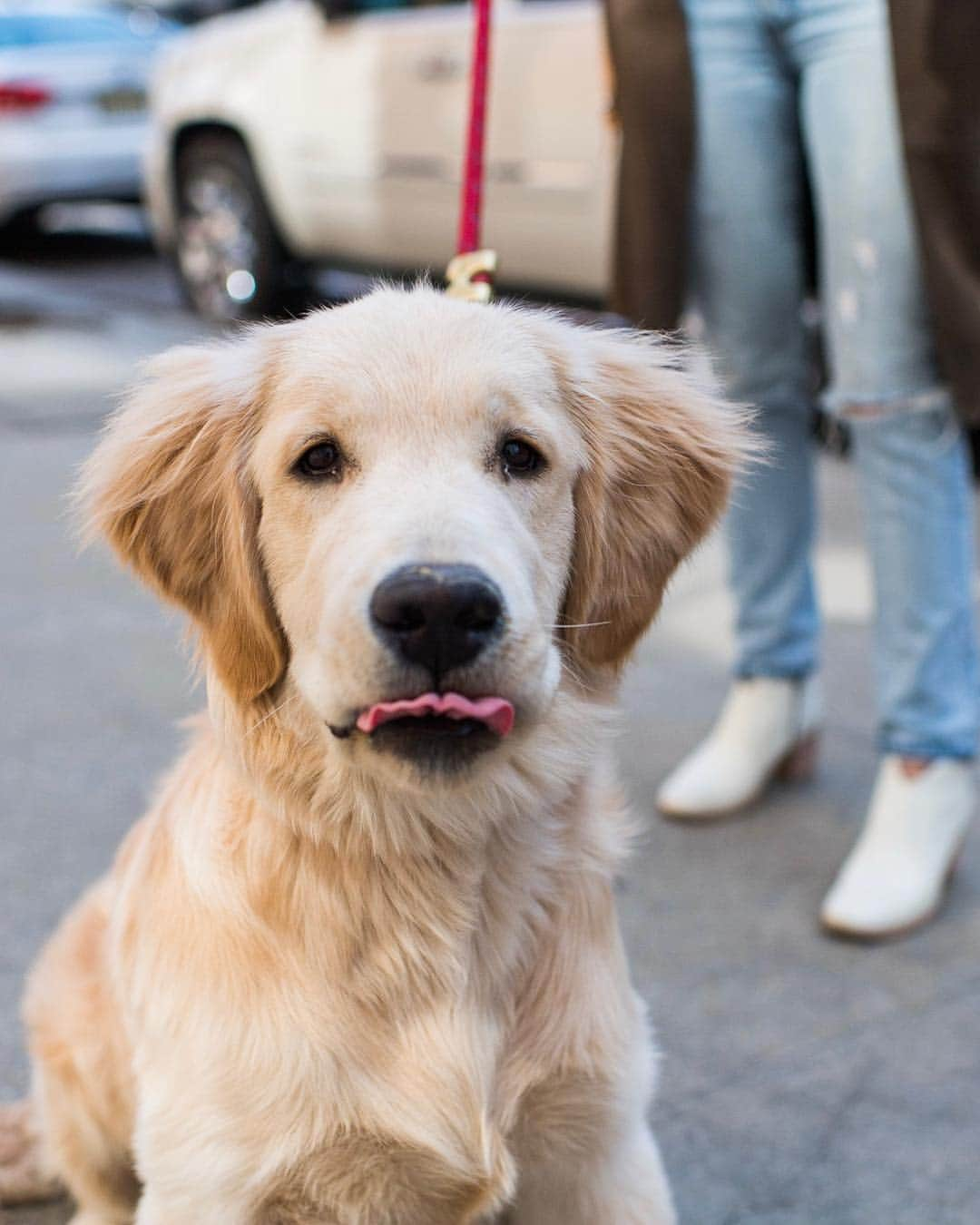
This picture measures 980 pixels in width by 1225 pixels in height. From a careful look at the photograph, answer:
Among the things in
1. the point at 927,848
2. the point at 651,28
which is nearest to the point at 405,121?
the point at 651,28

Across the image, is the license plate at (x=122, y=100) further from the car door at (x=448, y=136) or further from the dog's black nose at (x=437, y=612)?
the dog's black nose at (x=437, y=612)

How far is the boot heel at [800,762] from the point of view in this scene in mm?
3656

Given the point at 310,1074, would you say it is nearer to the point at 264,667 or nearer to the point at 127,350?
the point at 264,667

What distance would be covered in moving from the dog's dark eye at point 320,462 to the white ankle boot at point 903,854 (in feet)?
5.36

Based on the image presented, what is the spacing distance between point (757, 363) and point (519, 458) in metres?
1.45

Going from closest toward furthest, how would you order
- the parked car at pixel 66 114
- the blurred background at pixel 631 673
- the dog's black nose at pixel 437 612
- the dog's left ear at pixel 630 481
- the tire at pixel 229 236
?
1. the dog's black nose at pixel 437 612
2. the dog's left ear at pixel 630 481
3. the blurred background at pixel 631 673
4. the tire at pixel 229 236
5. the parked car at pixel 66 114

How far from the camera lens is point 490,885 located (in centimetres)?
203

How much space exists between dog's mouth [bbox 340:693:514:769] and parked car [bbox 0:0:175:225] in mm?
10385

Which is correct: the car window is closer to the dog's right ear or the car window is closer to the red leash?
the red leash

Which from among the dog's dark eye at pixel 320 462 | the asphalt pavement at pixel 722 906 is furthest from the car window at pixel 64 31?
the dog's dark eye at pixel 320 462

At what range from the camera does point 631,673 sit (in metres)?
4.23

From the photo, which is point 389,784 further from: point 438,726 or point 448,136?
point 448,136

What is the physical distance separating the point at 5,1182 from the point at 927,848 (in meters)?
1.82

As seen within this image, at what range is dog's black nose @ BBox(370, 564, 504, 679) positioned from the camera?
1661mm
